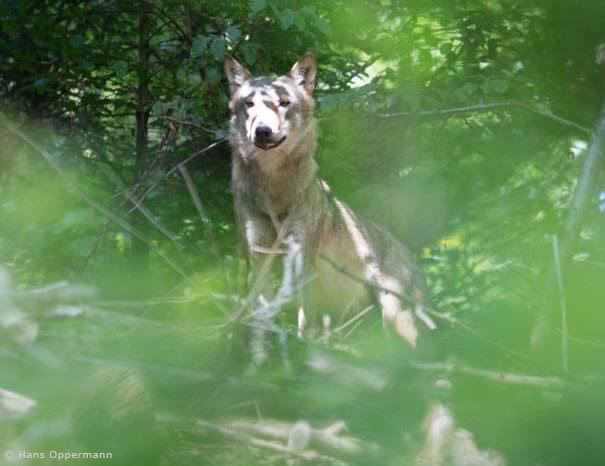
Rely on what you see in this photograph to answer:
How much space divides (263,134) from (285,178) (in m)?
0.68

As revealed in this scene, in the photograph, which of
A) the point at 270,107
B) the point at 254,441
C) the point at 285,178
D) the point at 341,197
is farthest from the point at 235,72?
the point at 254,441

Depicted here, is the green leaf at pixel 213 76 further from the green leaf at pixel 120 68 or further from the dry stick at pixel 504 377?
the dry stick at pixel 504 377

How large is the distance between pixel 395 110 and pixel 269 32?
4.96 ft

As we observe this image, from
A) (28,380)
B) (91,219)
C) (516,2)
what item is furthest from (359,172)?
(28,380)

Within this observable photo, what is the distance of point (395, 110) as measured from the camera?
20.0 feet

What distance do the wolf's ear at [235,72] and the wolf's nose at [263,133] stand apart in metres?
0.70

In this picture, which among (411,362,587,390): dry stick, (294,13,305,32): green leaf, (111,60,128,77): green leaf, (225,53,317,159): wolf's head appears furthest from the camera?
(111,60,128,77): green leaf

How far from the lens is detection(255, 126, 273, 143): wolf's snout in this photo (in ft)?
18.2

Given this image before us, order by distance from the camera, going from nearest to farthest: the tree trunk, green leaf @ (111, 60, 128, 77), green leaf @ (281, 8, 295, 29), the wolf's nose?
green leaf @ (281, 8, 295, 29)
the wolf's nose
green leaf @ (111, 60, 128, 77)
the tree trunk

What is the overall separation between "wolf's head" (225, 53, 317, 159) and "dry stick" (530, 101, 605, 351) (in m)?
2.24

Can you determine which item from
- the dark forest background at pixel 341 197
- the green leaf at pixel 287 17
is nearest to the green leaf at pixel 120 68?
the dark forest background at pixel 341 197

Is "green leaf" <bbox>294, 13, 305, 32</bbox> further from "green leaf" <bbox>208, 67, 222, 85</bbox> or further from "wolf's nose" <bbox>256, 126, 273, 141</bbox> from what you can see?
"green leaf" <bbox>208, 67, 222, 85</bbox>

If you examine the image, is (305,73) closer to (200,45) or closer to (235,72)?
(235,72)

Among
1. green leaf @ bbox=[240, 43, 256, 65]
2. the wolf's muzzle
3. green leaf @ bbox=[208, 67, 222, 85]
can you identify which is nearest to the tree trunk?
green leaf @ bbox=[208, 67, 222, 85]
